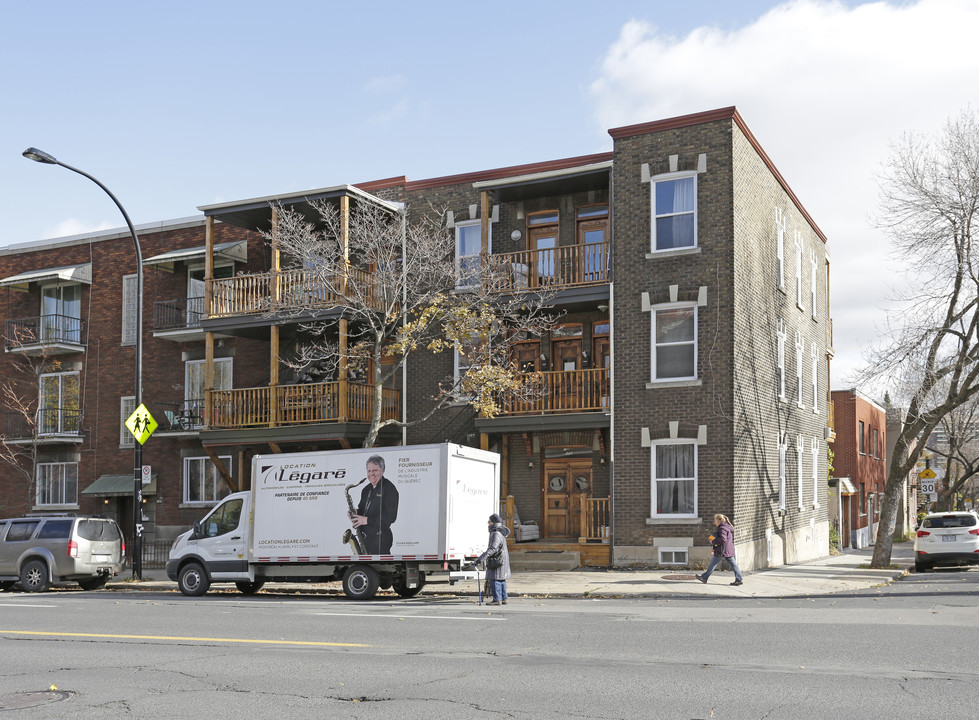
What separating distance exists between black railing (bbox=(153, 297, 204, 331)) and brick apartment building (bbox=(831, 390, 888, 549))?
24437 millimetres

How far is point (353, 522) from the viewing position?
18.9 m

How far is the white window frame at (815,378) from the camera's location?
110 feet

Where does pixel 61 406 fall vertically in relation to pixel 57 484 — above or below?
above

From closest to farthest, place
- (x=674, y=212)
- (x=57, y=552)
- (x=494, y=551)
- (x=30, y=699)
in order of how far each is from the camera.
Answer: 1. (x=30, y=699)
2. (x=494, y=551)
3. (x=57, y=552)
4. (x=674, y=212)

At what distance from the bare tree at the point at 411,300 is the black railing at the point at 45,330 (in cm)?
1002

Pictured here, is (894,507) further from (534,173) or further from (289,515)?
(289,515)

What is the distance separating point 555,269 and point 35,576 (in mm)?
13791

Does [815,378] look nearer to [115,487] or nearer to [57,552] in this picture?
[115,487]

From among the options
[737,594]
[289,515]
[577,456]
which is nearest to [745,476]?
[577,456]

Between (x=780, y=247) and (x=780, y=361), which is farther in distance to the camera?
(x=780, y=247)

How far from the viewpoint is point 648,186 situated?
82.5ft

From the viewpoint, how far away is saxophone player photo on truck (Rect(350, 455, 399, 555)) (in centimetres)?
1861

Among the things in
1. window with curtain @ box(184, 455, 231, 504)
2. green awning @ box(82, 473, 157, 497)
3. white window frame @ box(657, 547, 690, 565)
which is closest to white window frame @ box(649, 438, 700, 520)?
white window frame @ box(657, 547, 690, 565)

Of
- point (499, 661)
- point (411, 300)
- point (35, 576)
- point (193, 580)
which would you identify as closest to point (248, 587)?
point (193, 580)
